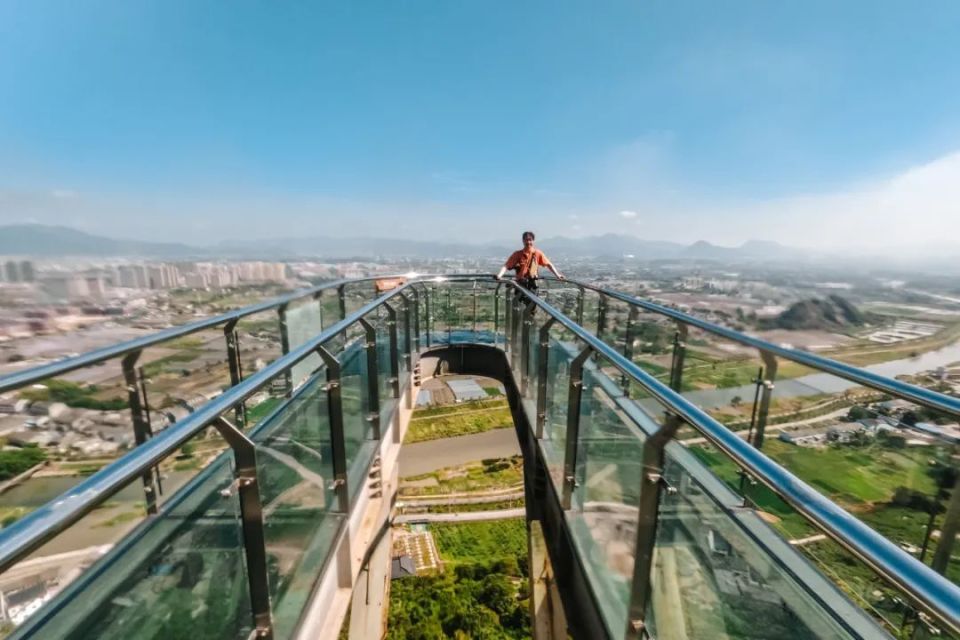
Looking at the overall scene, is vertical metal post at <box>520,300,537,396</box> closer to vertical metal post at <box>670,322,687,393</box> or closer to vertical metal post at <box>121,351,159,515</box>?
vertical metal post at <box>670,322,687,393</box>

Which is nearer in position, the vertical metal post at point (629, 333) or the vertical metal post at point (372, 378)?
the vertical metal post at point (372, 378)

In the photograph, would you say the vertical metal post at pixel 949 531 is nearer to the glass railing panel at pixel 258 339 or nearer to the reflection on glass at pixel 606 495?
the reflection on glass at pixel 606 495

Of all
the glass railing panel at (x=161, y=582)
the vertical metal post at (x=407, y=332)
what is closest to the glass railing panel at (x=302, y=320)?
the vertical metal post at (x=407, y=332)

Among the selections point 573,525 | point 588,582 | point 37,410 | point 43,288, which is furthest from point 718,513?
point 43,288

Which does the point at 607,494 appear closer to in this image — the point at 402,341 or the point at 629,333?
the point at 629,333

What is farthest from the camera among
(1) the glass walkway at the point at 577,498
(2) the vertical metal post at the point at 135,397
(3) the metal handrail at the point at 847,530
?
(2) the vertical metal post at the point at 135,397

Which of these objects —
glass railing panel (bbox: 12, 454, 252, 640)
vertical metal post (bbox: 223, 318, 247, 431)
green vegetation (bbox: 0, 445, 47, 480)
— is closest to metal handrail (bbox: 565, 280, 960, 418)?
glass railing panel (bbox: 12, 454, 252, 640)

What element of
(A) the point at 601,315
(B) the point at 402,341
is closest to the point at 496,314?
(A) the point at 601,315
